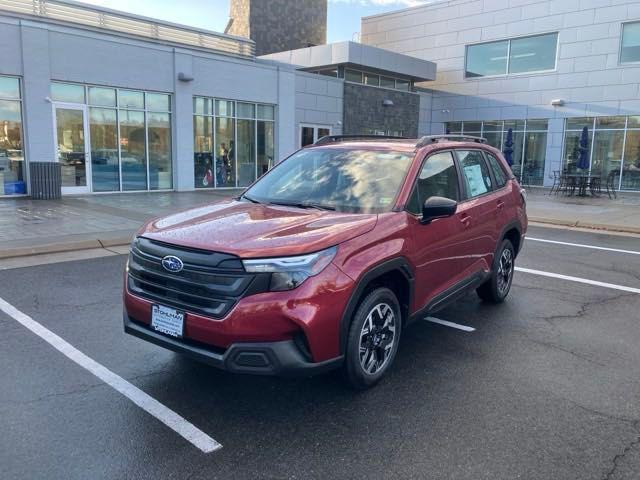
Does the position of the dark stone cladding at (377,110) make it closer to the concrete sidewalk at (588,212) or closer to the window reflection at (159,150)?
the concrete sidewalk at (588,212)

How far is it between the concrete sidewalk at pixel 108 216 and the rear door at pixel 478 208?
643 centimetres

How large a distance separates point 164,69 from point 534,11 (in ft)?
60.0

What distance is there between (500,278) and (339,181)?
261 centimetres

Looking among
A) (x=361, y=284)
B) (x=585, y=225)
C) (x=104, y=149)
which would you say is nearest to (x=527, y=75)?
(x=585, y=225)

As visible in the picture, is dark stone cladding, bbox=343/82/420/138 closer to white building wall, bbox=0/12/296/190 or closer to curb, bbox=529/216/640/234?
white building wall, bbox=0/12/296/190

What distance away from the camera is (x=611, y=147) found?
24359mm

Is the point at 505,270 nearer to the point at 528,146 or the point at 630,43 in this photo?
the point at 630,43

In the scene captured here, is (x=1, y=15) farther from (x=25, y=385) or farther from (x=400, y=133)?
(x=400, y=133)

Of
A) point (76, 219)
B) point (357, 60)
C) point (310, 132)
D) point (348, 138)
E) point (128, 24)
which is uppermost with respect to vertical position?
point (128, 24)

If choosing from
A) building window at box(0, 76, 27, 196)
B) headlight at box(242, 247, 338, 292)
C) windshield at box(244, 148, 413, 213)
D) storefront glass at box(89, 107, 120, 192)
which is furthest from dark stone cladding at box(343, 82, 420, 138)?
headlight at box(242, 247, 338, 292)

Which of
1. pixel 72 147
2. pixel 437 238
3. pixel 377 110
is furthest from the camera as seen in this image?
pixel 377 110

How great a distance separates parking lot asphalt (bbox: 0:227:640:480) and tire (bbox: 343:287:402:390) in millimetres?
149

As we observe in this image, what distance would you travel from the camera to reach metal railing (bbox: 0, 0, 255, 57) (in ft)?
56.0

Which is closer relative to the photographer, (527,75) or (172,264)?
(172,264)
